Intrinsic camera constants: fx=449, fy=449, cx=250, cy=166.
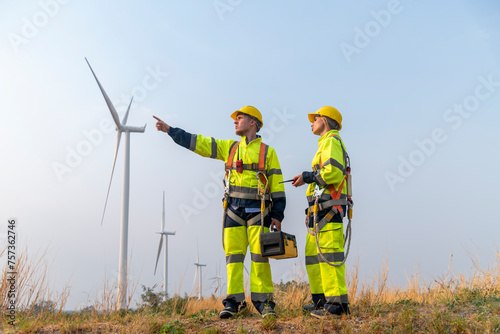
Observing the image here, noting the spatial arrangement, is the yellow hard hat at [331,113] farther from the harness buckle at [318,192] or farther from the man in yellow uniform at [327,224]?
the harness buckle at [318,192]

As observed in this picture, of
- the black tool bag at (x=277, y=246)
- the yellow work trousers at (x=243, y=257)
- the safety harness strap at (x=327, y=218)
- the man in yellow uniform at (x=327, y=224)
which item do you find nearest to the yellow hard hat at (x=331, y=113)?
the man in yellow uniform at (x=327, y=224)

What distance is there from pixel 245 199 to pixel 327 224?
1163mm

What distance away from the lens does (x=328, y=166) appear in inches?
228

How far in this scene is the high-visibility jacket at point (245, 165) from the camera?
6195 millimetres

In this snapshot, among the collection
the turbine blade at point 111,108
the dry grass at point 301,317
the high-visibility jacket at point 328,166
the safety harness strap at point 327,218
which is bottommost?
the dry grass at point 301,317

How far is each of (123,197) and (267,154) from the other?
14.2 metres

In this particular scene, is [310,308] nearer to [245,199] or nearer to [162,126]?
[245,199]

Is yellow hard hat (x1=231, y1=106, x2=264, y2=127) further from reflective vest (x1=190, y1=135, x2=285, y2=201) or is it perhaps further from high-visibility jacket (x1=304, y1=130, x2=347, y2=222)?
high-visibility jacket (x1=304, y1=130, x2=347, y2=222)

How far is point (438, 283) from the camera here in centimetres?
768

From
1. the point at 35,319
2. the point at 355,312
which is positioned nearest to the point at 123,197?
the point at 35,319

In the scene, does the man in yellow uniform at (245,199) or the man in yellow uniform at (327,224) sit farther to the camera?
the man in yellow uniform at (245,199)

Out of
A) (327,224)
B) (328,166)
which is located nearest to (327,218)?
(327,224)

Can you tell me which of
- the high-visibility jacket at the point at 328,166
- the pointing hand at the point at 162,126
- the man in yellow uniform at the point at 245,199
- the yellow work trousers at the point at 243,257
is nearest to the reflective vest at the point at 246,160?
the man in yellow uniform at the point at 245,199

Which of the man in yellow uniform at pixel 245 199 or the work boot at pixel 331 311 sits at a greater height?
the man in yellow uniform at pixel 245 199
